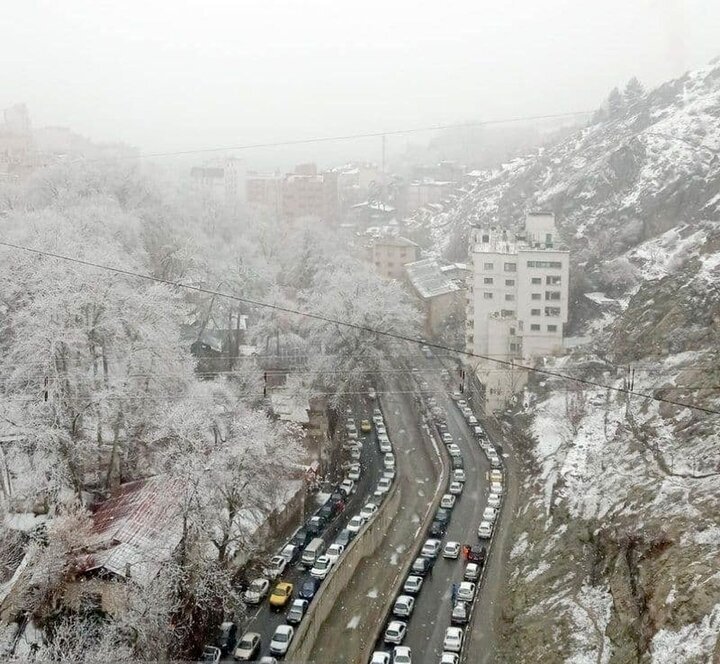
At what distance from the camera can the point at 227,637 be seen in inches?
484

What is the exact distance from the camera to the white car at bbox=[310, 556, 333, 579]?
14242mm

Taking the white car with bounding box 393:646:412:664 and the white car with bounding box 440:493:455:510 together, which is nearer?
the white car with bounding box 393:646:412:664

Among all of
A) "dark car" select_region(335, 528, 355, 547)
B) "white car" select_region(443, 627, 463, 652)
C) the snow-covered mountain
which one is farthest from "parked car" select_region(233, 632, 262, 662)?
the snow-covered mountain

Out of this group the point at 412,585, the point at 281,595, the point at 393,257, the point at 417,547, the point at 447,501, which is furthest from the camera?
the point at 393,257

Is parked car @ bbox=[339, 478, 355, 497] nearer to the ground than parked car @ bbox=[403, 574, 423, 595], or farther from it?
farther from it

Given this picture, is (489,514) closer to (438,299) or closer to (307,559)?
(307,559)

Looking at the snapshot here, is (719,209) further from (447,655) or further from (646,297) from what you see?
(447,655)

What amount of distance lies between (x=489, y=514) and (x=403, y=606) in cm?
449

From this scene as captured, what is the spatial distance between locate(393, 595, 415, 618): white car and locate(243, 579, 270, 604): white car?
2.43 metres

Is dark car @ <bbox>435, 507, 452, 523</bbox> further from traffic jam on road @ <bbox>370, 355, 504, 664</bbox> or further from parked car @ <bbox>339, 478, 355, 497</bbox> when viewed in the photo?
parked car @ <bbox>339, 478, 355, 497</bbox>

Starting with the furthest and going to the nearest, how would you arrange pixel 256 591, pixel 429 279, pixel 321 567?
pixel 429 279 → pixel 321 567 → pixel 256 591

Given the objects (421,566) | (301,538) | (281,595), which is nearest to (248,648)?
(281,595)

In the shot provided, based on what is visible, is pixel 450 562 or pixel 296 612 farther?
pixel 450 562

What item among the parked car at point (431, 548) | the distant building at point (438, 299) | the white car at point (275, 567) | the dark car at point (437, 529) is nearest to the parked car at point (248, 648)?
the white car at point (275, 567)
